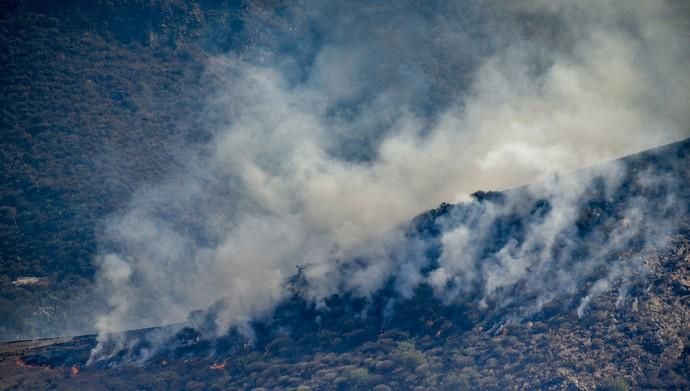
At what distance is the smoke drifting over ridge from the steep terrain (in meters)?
1.58

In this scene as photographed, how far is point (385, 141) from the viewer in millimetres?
109062

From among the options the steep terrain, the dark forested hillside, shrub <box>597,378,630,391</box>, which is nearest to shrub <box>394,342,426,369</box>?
the steep terrain

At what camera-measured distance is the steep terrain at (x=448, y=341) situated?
46.2 meters

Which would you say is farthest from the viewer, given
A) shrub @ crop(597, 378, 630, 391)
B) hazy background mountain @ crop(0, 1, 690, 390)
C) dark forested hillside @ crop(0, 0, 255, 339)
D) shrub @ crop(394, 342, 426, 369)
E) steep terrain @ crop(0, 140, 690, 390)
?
dark forested hillside @ crop(0, 0, 255, 339)

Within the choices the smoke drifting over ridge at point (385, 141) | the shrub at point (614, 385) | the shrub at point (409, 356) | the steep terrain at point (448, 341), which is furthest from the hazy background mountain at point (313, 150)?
the shrub at point (614, 385)

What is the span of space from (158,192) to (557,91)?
59893 mm

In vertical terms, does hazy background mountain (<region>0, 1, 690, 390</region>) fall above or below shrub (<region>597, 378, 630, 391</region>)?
above

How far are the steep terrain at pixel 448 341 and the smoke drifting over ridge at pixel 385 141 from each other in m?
1.58

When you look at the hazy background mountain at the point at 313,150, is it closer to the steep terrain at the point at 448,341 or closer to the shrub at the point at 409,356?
the steep terrain at the point at 448,341

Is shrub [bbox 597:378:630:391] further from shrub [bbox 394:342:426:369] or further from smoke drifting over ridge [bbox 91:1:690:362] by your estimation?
shrub [bbox 394:342:426:369]

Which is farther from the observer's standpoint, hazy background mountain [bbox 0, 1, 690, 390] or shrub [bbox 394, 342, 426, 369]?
hazy background mountain [bbox 0, 1, 690, 390]

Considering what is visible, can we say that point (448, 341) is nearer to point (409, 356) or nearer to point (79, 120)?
point (409, 356)

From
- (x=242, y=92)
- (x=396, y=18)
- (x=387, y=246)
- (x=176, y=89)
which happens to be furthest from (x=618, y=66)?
(x=176, y=89)

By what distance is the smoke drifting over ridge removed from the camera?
210 ft
